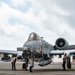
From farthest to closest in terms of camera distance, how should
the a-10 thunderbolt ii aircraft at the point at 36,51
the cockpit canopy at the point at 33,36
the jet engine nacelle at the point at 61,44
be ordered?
the jet engine nacelle at the point at 61,44 → the cockpit canopy at the point at 33,36 → the a-10 thunderbolt ii aircraft at the point at 36,51

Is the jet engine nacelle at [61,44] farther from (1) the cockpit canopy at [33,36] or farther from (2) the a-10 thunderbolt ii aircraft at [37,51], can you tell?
(1) the cockpit canopy at [33,36]

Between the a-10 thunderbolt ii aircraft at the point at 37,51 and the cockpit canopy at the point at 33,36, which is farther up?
the cockpit canopy at the point at 33,36

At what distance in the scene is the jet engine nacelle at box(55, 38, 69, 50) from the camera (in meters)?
31.2

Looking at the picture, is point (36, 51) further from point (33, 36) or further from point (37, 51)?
point (33, 36)

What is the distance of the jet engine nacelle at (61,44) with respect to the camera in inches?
1230

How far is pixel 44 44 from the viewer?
2666 cm

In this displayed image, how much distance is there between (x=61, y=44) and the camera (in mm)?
31625

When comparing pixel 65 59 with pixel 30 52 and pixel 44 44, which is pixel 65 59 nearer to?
pixel 44 44

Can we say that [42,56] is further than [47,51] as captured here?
No

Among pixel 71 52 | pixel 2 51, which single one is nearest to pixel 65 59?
pixel 71 52

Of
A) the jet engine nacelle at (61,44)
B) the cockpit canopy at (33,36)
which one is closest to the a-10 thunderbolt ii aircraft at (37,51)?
the cockpit canopy at (33,36)

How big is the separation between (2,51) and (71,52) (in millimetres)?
8391

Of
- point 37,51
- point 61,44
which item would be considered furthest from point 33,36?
point 61,44

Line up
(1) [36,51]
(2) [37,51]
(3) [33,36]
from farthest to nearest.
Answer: (3) [33,36], (2) [37,51], (1) [36,51]
